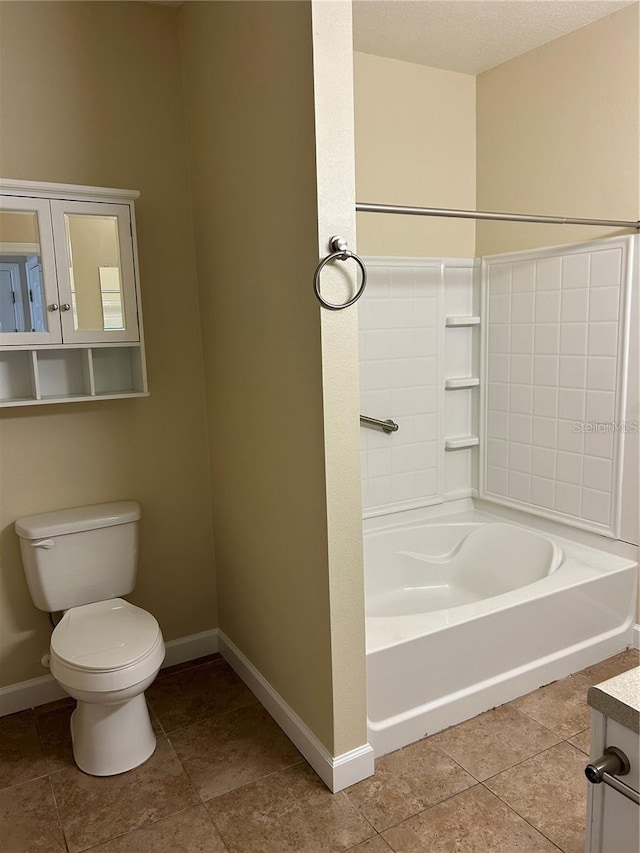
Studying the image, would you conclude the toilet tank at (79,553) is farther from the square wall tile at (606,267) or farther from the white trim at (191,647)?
the square wall tile at (606,267)

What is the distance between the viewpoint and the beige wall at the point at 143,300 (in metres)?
2.36

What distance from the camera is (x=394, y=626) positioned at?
2.25m

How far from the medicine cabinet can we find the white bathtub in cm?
136

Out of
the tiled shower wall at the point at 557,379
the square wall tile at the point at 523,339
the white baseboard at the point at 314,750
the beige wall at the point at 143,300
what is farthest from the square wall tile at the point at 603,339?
the white baseboard at the point at 314,750

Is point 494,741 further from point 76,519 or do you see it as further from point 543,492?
point 76,519

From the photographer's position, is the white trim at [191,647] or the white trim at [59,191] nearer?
the white trim at [59,191]

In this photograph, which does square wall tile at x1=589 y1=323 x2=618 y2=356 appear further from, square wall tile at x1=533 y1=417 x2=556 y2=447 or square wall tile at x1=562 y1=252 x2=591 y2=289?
square wall tile at x1=533 y1=417 x2=556 y2=447

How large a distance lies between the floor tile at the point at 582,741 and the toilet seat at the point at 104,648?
4.70ft

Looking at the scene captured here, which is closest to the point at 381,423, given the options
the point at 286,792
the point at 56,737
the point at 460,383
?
the point at 460,383

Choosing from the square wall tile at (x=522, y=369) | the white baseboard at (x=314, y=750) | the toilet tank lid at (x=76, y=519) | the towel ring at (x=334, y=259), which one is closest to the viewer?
the towel ring at (x=334, y=259)

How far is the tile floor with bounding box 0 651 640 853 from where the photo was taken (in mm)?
1872

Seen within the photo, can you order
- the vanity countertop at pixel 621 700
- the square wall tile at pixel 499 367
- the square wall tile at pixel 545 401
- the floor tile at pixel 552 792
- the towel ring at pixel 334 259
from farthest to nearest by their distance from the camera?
the square wall tile at pixel 499 367 → the square wall tile at pixel 545 401 → the floor tile at pixel 552 792 → the towel ring at pixel 334 259 → the vanity countertop at pixel 621 700

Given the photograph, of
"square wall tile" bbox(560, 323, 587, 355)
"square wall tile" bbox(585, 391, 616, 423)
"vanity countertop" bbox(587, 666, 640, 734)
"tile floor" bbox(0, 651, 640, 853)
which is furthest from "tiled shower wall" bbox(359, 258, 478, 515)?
"vanity countertop" bbox(587, 666, 640, 734)

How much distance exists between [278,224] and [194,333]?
89cm
